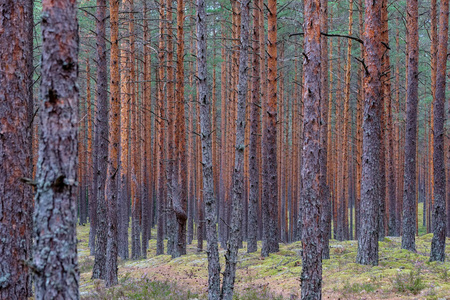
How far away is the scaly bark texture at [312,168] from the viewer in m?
6.42

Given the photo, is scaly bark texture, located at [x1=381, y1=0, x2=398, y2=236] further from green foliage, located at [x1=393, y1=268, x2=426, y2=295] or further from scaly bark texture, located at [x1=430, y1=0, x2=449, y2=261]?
green foliage, located at [x1=393, y1=268, x2=426, y2=295]

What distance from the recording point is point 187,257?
48.0 ft

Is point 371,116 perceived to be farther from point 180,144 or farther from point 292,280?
point 180,144

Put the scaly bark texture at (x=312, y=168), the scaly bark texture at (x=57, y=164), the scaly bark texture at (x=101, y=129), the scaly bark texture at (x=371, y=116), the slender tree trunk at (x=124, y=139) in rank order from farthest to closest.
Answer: the slender tree trunk at (x=124, y=139) → the scaly bark texture at (x=101, y=129) → the scaly bark texture at (x=371, y=116) → the scaly bark texture at (x=312, y=168) → the scaly bark texture at (x=57, y=164)

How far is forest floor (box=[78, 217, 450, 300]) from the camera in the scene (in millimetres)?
7848

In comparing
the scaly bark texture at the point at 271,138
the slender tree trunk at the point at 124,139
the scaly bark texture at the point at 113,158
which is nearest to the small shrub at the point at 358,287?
the scaly bark texture at the point at 271,138

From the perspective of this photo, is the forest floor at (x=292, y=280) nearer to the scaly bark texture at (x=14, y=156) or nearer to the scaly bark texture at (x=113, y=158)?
the scaly bark texture at (x=113, y=158)

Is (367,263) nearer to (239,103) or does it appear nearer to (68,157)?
(239,103)

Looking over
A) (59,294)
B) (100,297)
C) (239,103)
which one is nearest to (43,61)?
(59,294)

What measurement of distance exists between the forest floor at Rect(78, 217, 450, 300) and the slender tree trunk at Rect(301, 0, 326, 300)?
70.2 inches

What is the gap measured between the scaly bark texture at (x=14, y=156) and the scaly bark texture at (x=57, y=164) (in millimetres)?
2343

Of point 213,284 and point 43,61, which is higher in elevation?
point 43,61

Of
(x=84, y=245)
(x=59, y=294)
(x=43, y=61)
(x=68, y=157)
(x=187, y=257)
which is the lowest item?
(x=84, y=245)

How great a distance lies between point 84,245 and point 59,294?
24.1 metres
